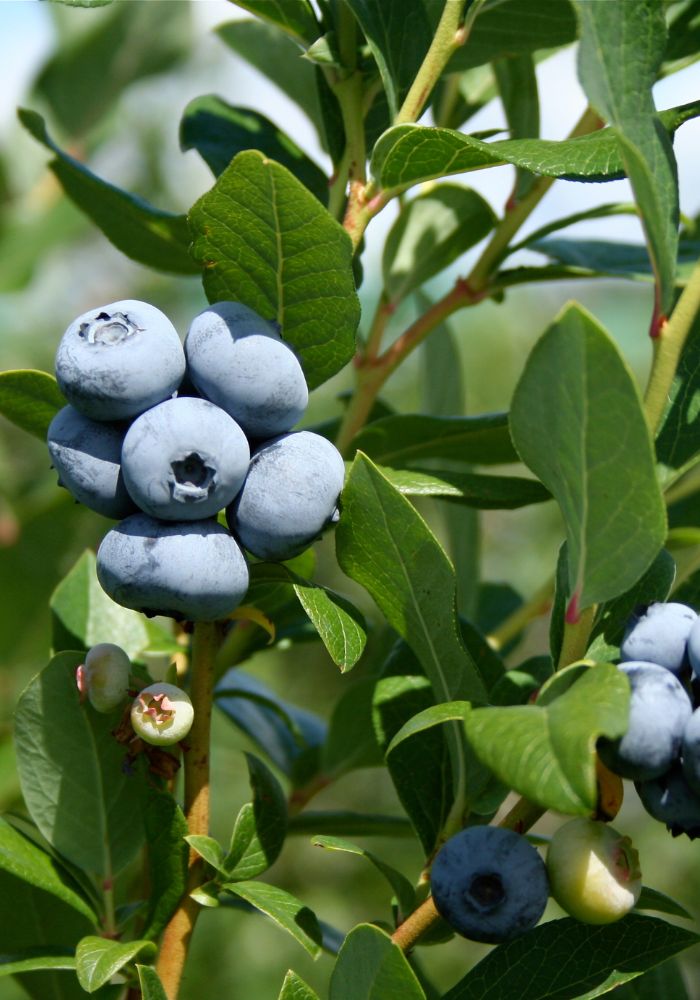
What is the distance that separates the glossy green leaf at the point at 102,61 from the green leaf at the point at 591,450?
1.82 meters

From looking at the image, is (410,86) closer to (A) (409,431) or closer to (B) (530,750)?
(A) (409,431)

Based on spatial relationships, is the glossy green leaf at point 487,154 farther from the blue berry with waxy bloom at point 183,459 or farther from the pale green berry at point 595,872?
the pale green berry at point 595,872

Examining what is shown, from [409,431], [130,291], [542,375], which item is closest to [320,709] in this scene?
[130,291]

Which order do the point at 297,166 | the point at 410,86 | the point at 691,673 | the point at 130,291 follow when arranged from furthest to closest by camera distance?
the point at 130,291, the point at 297,166, the point at 410,86, the point at 691,673

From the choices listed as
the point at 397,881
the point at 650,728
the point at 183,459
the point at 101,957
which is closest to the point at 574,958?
the point at 397,881

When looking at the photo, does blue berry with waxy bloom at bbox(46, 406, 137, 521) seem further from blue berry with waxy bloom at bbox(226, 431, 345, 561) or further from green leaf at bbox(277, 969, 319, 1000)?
green leaf at bbox(277, 969, 319, 1000)

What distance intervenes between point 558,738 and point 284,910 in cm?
39

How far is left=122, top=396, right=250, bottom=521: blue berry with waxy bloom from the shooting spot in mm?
821

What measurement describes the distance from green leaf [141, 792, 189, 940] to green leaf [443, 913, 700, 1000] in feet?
0.88

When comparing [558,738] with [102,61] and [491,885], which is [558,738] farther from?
[102,61]

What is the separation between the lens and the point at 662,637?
0.84 m

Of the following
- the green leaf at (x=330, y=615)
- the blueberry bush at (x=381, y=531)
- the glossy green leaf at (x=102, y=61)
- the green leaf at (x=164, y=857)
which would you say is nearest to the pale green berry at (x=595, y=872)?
the blueberry bush at (x=381, y=531)

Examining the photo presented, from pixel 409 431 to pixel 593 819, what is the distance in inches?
20.6

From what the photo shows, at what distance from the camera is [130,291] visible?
3904 millimetres
